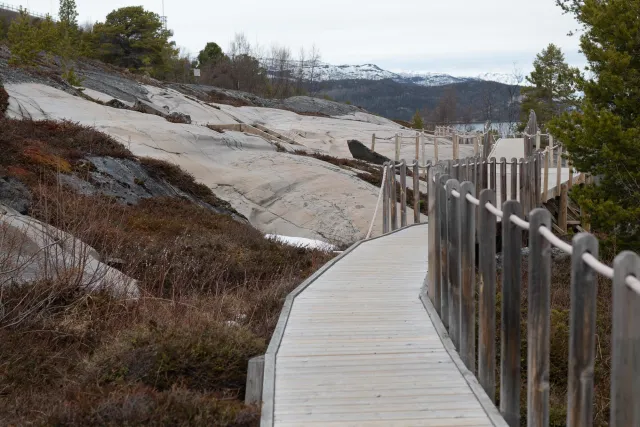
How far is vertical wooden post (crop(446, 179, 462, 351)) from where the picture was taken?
22.1 feet

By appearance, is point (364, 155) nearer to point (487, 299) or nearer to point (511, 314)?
point (487, 299)

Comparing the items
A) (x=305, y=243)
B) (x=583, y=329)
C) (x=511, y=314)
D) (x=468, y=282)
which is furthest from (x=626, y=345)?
(x=305, y=243)

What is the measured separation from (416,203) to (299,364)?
11.0 m

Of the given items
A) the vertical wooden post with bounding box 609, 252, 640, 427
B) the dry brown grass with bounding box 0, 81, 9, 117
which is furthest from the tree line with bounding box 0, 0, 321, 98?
the vertical wooden post with bounding box 609, 252, 640, 427

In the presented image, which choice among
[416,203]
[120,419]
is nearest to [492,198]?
[120,419]

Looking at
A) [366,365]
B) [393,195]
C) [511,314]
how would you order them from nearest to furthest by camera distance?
1. [511,314]
2. [366,365]
3. [393,195]

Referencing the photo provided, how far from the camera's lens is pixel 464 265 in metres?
6.29

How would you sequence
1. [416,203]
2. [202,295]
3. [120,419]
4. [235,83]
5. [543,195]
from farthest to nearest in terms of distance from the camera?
[235,83]
[543,195]
[416,203]
[202,295]
[120,419]

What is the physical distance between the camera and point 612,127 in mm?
15820

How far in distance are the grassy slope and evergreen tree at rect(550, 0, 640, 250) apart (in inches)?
268

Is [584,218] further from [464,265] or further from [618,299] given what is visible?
[618,299]

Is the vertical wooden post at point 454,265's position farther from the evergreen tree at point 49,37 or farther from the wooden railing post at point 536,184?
the evergreen tree at point 49,37

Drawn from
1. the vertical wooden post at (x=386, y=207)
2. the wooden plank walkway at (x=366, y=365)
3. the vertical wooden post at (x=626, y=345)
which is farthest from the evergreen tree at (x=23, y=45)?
the vertical wooden post at (x=626, y=345)

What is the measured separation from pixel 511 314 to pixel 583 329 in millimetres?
1138
